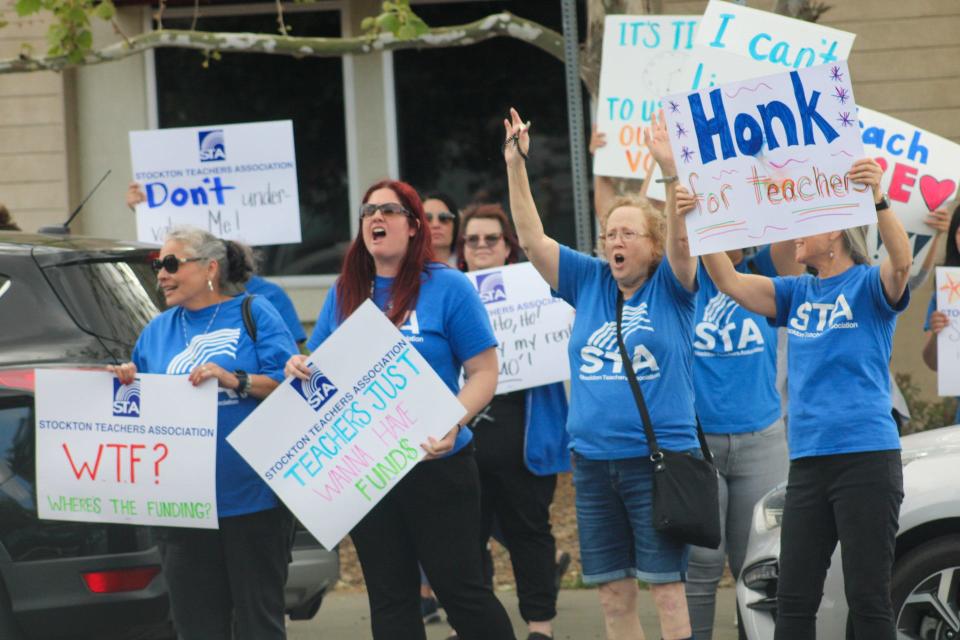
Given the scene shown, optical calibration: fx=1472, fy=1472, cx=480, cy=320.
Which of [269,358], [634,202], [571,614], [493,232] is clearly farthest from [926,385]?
[269,358]

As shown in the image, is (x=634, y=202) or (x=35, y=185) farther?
(x=35, y=185)

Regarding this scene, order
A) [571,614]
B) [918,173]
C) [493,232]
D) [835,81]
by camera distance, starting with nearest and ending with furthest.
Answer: [835,81] < [918,173] < [493,232] < [571,614]

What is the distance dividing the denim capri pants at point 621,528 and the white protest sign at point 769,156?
0.80 metres

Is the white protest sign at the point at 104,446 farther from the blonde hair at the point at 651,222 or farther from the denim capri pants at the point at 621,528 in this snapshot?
the blonde hair at the point at 651,222

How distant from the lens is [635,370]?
4898mm

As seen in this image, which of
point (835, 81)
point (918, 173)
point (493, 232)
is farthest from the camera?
point (493, 232)

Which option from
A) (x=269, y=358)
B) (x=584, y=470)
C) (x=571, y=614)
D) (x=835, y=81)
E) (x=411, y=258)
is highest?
(x=835, y=81)

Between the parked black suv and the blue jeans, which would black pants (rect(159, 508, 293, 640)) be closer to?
the parked black suv

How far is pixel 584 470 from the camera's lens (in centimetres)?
500

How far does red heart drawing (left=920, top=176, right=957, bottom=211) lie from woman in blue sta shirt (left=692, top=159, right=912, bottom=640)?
5.21 feet

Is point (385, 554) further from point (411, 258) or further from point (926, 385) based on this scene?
point (926, 385)

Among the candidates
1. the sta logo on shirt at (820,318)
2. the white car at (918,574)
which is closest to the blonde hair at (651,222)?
the sta logo on shirt at (820,318)

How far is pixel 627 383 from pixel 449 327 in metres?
0.62

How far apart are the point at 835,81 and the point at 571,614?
3643mm
